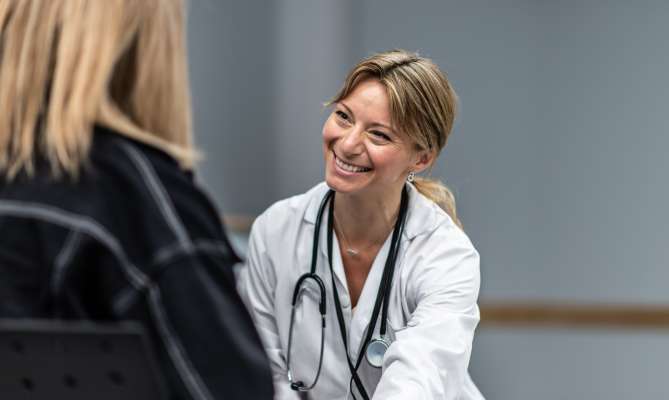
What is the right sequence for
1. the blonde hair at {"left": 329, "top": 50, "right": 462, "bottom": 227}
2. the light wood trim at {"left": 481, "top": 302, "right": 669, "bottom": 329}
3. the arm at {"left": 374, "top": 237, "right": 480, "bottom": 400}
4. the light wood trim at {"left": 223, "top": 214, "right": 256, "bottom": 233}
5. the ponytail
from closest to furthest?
the arm at {"left": 374, "top": 237, "right": 480, "bottom": 400} < the blonde hair at {"left": 329, "top": 50, "right": 462, "bottom": 227} < the ponytail < the light wood trim at {"left": 223, "top": 214, "right": 256, "bottom": 233} < the light wood trim at {"left": 481, "top": 302, "right": 669, "bottom": 329}

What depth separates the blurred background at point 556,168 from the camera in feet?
11.0

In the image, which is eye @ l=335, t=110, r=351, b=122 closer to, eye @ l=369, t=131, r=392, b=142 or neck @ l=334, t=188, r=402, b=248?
eye @ l=369, t=131, r=392, b=142

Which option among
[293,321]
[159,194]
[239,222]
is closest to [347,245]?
[293,321]

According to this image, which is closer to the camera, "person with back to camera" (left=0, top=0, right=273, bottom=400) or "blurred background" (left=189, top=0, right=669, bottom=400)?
"person with back to camera" (left=0, top=0, right=273, bottom=400)

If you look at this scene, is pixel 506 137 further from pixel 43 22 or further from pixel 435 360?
pixel 43 22

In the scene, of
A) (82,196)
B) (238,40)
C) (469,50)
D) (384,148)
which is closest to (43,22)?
(82,196)

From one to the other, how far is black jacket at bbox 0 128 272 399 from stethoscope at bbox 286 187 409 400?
0.58 metres

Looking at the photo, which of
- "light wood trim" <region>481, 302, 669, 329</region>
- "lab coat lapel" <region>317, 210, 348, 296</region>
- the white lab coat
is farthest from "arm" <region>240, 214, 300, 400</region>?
"light wood trim" <region>481, 302, 669, 329</region>

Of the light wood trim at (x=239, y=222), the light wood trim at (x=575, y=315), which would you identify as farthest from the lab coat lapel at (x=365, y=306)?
the light wood trim at (x=575, y=315)

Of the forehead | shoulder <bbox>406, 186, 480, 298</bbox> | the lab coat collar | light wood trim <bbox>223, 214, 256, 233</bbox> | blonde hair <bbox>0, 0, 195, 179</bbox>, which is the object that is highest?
blonde hair <bbox>0, 0, 195, 179</bbox>

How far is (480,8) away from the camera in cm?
340

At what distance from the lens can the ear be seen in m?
1.55

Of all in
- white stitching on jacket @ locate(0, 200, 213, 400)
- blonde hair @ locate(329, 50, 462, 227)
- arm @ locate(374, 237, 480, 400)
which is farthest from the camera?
blonde hair @ locate(329, 50, 462, 227)

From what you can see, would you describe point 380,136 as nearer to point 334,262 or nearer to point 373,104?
point 373,104
